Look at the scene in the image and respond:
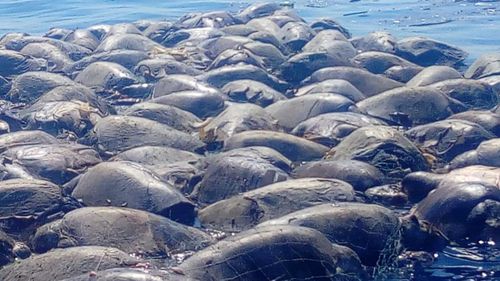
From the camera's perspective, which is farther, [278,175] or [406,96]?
[406,96]

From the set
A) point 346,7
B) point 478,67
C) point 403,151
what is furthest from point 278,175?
point 346,7

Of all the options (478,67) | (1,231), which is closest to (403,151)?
(1,231)

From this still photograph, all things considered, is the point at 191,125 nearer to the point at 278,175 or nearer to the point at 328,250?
the point at 278,175

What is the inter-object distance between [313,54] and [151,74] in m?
2.42

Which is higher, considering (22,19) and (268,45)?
(268,45)

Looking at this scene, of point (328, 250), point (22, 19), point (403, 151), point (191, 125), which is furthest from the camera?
point (22, 19)

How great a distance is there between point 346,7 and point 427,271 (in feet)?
60.2

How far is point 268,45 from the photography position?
46.3 ft

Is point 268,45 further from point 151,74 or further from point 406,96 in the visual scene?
point 406,96

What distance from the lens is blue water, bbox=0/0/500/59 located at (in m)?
19.3

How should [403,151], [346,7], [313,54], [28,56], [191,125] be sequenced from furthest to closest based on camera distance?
1. [346,7]
2. [28,56]
3. [313,54]
4. [191,125]
5. [403,151]

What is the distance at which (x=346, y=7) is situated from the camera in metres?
24.5

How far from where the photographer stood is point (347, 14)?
23188 mm

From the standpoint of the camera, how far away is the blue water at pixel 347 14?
19308 millimetres
